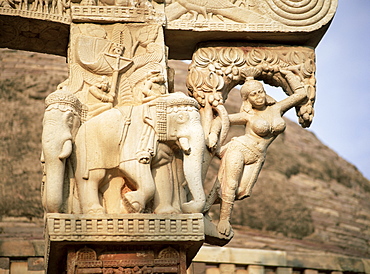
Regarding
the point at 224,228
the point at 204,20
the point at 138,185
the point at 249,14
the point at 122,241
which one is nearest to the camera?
the point at 122,241

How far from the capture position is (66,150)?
11.7 m

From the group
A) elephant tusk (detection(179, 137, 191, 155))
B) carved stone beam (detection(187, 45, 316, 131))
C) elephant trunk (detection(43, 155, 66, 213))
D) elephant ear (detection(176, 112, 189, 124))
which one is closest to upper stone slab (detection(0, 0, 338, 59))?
carved stone beam (detection(187, 45, 316, 131))

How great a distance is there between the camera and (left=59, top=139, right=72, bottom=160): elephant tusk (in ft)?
38.1

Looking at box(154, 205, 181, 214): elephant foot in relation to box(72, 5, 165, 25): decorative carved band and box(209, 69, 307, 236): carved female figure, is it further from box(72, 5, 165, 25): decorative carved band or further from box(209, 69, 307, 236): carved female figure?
box(72, 5, 165, 25): decorative carved band

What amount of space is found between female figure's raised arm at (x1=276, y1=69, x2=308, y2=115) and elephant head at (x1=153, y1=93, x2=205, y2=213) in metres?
1.63

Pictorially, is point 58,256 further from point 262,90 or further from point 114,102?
point 262,90

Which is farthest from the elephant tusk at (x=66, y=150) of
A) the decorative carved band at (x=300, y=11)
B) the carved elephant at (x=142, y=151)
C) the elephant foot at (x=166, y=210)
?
the decorative carved band at (x=300, y=11)

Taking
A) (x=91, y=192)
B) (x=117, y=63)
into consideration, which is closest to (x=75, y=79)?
(x=117, y=63)

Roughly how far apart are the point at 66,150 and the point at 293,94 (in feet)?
10.5

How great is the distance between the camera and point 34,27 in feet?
42.7

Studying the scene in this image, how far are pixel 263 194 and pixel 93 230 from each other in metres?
37.5

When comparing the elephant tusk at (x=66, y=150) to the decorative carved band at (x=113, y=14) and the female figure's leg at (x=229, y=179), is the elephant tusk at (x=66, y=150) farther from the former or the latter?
the female figure's leg at (x=229, y=179)

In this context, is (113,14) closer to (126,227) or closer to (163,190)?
(163,190)

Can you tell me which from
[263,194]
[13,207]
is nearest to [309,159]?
[263,194]
